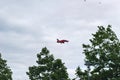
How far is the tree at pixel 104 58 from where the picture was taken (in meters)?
54.9

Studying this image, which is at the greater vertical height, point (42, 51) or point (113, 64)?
point (42, 51)

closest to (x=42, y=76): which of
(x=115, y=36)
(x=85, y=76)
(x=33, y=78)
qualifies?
(x=33, y=78)

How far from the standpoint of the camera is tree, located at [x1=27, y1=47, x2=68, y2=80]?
209 ft

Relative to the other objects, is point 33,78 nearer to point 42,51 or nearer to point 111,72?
point 42,51

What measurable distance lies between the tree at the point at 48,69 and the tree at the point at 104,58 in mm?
8298

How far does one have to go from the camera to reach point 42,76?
63.6 m

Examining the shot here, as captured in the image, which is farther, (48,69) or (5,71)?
(5,71)

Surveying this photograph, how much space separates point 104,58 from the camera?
55.0 m

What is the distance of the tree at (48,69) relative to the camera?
209ft

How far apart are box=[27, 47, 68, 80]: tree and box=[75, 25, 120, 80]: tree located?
327 inches

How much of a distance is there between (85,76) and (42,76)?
7.81 m

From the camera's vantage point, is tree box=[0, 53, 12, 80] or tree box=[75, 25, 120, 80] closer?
tree box=[75, 25, 120, 80]

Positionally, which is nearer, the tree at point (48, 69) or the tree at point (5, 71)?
the tree at point (48, 69)

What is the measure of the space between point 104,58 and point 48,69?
444 inches
